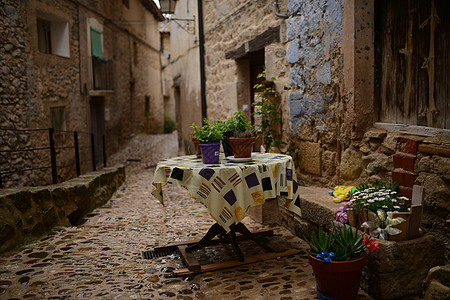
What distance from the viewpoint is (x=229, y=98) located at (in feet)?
21.6

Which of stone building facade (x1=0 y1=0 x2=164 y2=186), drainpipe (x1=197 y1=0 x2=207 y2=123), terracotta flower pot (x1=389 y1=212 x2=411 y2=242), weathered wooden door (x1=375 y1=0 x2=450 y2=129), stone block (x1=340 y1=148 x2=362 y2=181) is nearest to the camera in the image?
terracotta flower pot (x1=389 y1=212 x2=411 y2=242)

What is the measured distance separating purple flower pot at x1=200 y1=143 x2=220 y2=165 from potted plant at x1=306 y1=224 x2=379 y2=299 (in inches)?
41.8

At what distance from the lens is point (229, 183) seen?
2.88 meters

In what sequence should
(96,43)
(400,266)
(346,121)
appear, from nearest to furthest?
(400,266), (346,121), (96,43)

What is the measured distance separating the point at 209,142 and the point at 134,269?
1236 mm

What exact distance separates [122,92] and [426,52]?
38.0 ft

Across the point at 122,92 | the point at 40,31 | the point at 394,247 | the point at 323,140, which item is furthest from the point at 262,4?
the point at 122,92

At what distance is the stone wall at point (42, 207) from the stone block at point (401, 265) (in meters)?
3.24

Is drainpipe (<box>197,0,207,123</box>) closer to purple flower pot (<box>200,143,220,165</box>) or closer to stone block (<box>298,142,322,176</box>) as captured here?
stone block (<box>298,142,322,176</box>)

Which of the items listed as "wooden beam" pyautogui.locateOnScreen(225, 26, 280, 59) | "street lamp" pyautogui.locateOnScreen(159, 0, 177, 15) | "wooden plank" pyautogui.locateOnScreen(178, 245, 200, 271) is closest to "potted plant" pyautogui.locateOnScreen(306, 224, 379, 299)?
"wooden plank" pyautogui.locateOnScreen(178, 245, 200, 271)

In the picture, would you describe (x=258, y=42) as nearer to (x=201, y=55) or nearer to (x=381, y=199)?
(x=201, y=55)

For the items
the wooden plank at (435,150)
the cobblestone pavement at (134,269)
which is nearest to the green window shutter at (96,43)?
the cobblestone pavement at (134,269)

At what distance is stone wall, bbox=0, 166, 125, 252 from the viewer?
3764mm

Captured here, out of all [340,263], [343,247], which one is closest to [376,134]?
[343,247]
